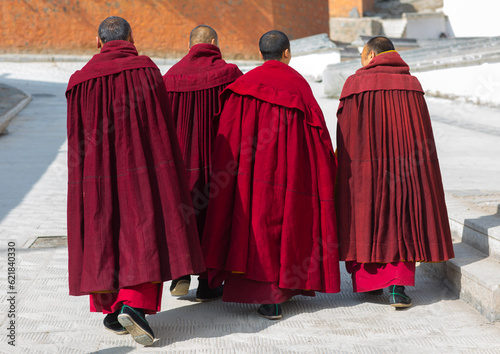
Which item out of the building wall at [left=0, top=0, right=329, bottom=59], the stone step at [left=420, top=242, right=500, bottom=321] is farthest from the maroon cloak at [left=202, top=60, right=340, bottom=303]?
the building wall at [left=0, top=0, right=329, bottom=59]

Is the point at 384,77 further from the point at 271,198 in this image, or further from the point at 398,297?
the point at 398,297

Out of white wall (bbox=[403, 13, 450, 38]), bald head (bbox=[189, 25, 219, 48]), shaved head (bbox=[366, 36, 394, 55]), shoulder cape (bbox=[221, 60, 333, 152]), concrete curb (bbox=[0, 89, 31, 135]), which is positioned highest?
white wall (bbox=[403, 13, 450, 38])

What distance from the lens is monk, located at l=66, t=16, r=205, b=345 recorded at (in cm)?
292

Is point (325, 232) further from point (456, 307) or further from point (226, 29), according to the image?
point (226, 29)

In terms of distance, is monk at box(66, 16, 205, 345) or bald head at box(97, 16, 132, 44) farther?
bald head at box(97, 16, 132, 44)

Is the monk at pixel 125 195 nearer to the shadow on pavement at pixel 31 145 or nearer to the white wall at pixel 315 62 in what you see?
the shadow on pavement at pixel 31 145

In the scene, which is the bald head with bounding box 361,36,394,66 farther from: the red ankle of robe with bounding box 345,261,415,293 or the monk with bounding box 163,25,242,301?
the red ankle of robe with bounding box 345,261,415,293

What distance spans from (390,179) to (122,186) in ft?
5.01

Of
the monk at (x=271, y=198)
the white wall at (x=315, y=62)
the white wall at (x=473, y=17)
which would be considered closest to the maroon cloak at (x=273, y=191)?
the monk at (x=271, y=198)

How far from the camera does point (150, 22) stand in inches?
675

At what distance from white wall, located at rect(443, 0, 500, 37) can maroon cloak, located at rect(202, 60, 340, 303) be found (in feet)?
74.3

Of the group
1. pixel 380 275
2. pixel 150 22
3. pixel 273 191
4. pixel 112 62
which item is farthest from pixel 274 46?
pixel 150 22

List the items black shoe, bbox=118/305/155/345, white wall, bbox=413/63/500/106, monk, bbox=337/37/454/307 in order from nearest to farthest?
1. black shoe, bbox=118/305/155/345
2. monk, bbox=337/37/454/307
3. white wall, bbox=413/63/500/106

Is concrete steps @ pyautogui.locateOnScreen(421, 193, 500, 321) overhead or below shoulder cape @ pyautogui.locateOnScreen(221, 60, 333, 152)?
below
